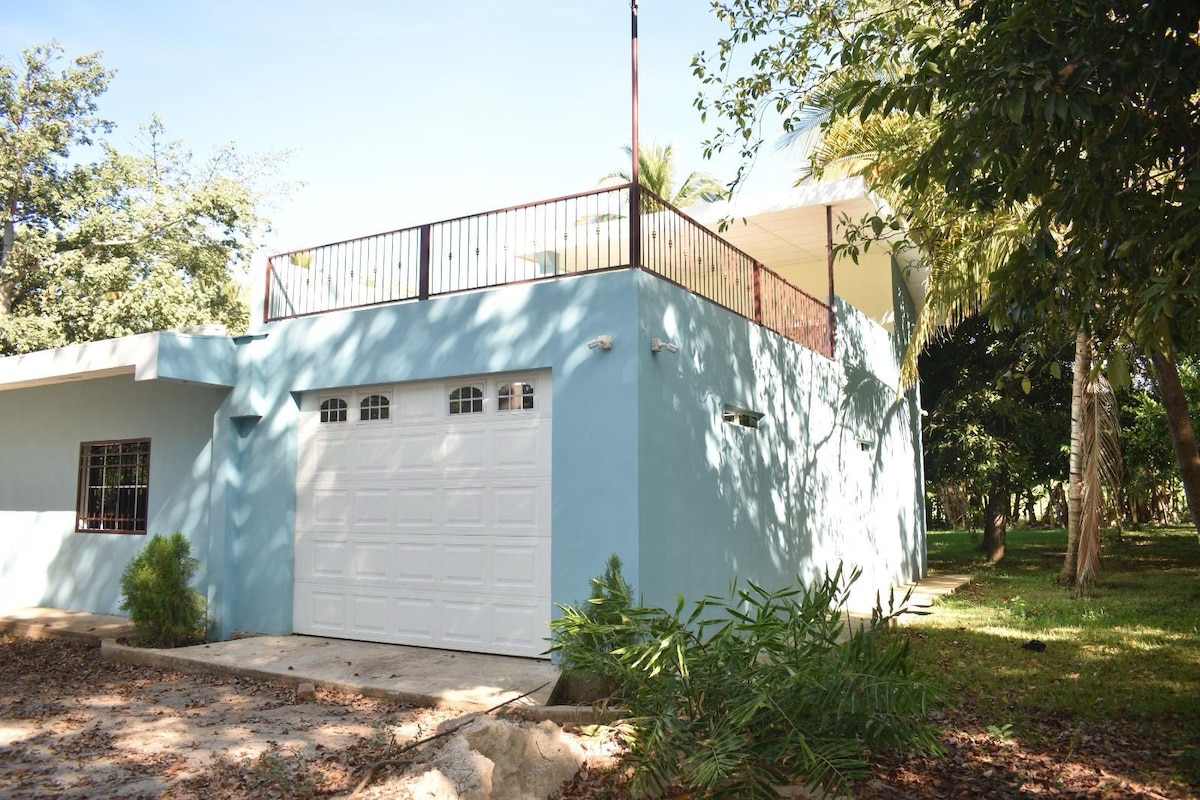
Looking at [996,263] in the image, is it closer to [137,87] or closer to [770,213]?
[770,213]

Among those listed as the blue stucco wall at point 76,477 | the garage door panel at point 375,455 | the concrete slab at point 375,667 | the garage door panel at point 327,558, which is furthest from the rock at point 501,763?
the blue stucco wall at point 76,477

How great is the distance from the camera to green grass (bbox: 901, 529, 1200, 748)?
6.53 m

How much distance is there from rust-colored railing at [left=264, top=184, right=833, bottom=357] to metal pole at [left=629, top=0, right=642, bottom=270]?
30 mm

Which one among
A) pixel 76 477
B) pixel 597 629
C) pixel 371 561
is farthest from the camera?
pixel 76 477

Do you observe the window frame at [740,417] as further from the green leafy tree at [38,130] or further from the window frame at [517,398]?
the green leafy tree at [38,130]

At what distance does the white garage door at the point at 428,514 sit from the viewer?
8.04 metres

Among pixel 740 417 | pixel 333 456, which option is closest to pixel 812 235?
pixel 740 417

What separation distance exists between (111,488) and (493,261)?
6.67 meters

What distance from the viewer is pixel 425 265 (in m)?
8.82

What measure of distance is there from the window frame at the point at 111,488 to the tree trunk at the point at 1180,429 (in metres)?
11.1

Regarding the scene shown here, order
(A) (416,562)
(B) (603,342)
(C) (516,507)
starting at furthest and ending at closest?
(A) (416,562) → (C) (516,507) → (B) (603,342)

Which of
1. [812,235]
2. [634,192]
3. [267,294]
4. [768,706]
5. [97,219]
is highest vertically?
[97,219]

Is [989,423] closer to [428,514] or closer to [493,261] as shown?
[493,261]

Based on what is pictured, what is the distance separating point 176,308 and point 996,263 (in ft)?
55.7
